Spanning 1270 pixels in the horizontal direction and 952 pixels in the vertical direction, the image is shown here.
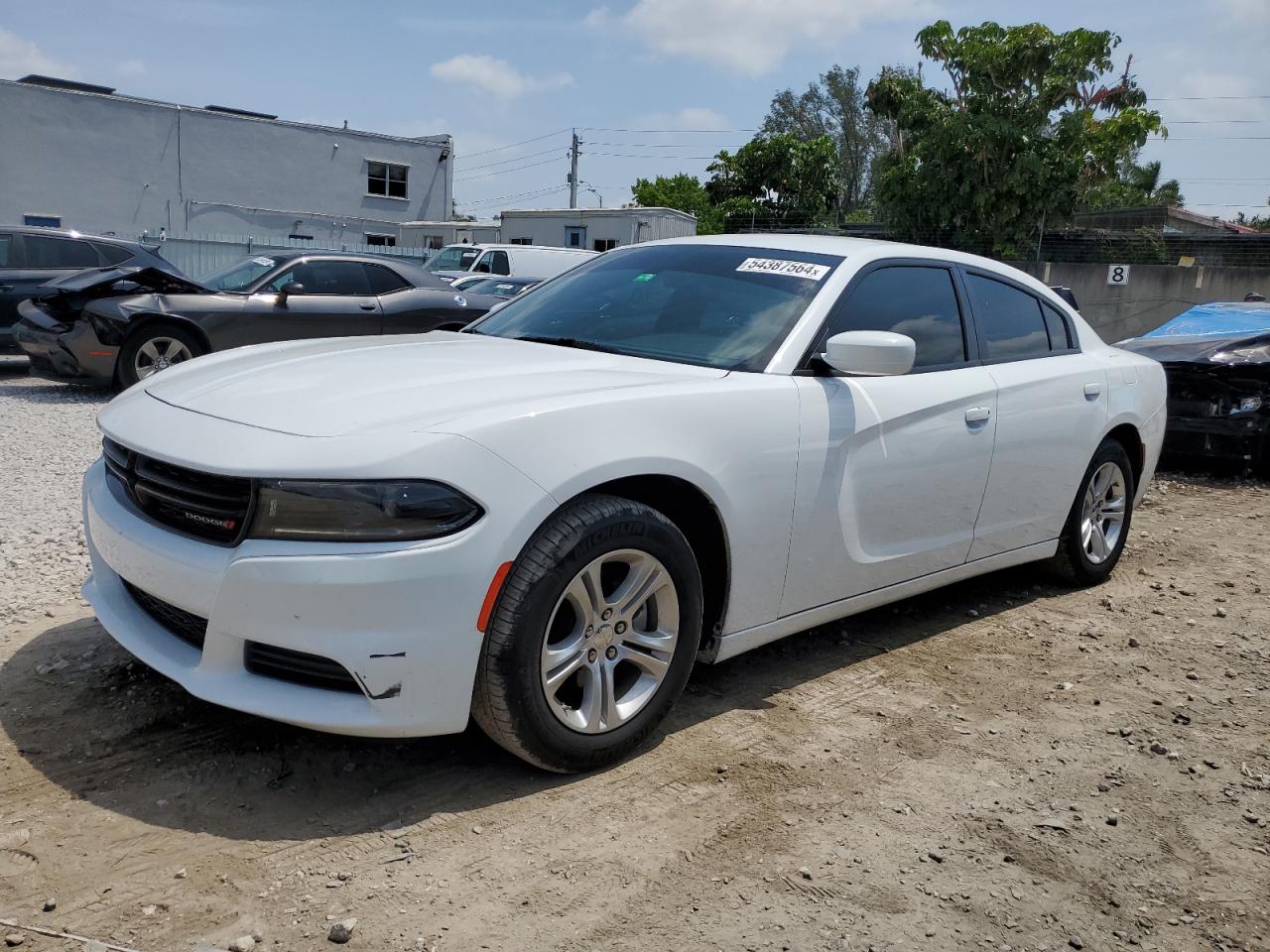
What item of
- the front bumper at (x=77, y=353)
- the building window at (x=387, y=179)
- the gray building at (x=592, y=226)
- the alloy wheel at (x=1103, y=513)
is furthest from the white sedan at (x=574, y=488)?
the building window at (x=387, y=179)

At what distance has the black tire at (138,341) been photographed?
376 inches

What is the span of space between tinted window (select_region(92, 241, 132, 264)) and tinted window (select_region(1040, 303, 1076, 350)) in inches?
402

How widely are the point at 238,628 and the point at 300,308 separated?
815 centimetres

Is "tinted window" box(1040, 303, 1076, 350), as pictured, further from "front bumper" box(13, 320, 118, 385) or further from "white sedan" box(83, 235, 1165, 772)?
"front bumper" box(13, 320, 118, 385)

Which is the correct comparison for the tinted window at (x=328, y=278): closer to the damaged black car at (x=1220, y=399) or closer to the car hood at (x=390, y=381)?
the car hood at (x=390, y=381)

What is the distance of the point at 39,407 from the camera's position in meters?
9.40

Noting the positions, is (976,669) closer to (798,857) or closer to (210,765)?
(798,857)

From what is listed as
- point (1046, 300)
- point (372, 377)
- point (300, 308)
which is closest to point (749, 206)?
point (300, 308)

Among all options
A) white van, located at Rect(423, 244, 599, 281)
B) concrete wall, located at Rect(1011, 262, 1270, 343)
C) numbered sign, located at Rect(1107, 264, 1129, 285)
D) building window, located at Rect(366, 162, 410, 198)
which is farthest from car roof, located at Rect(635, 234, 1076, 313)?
building window, located at Rect(366, 162, 410, 198)

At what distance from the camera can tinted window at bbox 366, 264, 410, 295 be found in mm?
10781

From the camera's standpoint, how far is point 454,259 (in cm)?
2225

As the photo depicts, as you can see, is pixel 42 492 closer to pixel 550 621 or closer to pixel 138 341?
pixel 138 341

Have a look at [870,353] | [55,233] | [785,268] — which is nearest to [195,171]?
[55,233]

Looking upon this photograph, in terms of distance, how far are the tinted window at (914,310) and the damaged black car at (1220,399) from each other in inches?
185
